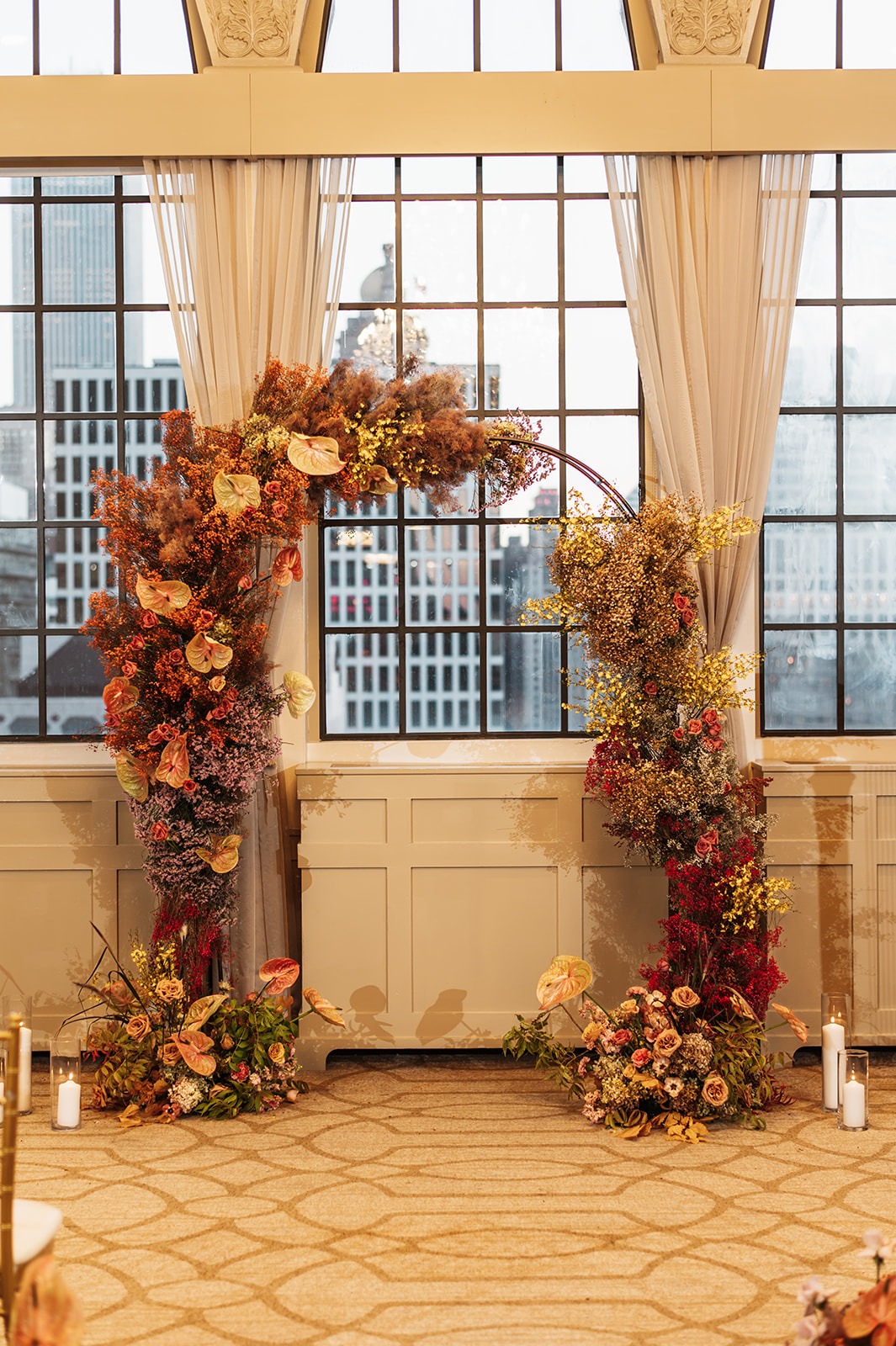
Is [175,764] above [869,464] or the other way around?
the other way around

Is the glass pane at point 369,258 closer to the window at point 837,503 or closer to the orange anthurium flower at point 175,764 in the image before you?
the window at point 837,503

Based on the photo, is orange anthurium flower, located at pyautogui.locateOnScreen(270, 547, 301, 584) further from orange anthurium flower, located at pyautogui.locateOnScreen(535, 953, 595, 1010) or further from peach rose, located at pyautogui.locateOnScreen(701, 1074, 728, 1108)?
peach rose, located at pyautogui.locateOnScreen(701, 1074, 728, 1108)

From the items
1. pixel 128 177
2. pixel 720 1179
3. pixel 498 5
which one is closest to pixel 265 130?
pixel 128 177

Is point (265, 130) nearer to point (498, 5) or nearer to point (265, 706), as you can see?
point (498, 5)

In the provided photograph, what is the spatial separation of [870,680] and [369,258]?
275cm

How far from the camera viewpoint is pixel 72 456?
17.3 feet

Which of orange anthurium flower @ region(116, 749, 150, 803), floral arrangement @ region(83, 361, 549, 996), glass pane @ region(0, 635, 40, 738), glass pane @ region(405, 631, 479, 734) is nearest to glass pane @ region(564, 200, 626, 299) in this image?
floral arrangement @ region(83, 361, 549, 996)

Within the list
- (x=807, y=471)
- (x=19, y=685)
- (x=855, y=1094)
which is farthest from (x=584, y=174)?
(x=855, y=1094)

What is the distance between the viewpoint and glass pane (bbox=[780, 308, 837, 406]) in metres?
5.20

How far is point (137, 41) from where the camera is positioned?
5.20 metres

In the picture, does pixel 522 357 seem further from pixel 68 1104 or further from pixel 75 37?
pixel 68 1104

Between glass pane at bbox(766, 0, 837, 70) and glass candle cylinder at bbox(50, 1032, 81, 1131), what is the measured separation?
4680 mm

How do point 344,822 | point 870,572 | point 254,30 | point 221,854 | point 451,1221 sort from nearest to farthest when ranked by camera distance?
point 451,1221, point 221,854, point 344,822, point 254,30, point 870,572

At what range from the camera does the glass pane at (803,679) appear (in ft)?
17.2
